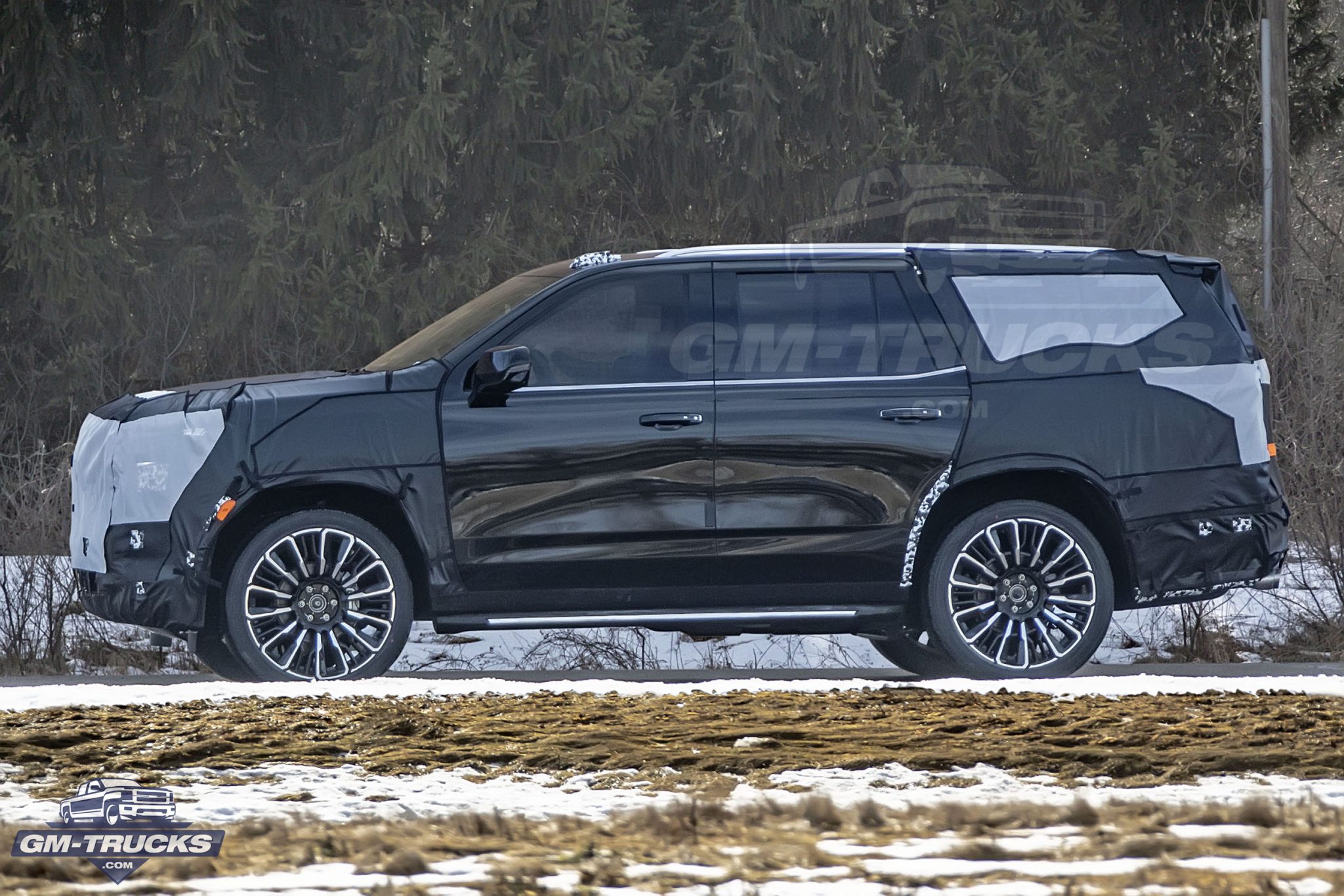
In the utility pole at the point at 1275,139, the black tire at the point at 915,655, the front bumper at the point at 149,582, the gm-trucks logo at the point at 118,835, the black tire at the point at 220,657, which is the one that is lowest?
the black tire at the point at 915,655

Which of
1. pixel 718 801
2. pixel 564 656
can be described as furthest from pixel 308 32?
pixel 718 801

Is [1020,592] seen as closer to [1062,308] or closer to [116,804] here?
[1062,308]

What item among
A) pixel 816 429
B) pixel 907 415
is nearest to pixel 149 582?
pixel 816 429

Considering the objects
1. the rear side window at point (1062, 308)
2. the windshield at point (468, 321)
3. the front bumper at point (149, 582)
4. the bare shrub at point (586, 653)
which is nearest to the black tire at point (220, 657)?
the front bumper at point (149, 582)

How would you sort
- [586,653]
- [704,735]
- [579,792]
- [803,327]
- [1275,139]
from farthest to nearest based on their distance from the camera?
[1275,139] → [586,653] → [803,327] → [704,735] → [579,792]

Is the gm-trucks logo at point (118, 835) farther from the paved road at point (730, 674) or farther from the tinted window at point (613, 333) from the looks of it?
the tinted window at point (613, 333)

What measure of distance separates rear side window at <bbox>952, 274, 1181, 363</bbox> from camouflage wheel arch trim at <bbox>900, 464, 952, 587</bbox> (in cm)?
67

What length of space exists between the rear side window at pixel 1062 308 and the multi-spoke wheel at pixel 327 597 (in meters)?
2.94

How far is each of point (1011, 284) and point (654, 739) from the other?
187 inches

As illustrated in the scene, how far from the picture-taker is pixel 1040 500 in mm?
8844

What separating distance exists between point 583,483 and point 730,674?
4.00 feet

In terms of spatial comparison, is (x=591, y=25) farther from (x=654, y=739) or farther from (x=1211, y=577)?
(x=654, y=739)

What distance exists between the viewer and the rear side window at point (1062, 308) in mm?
8758

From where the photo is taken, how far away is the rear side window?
8758 mm
